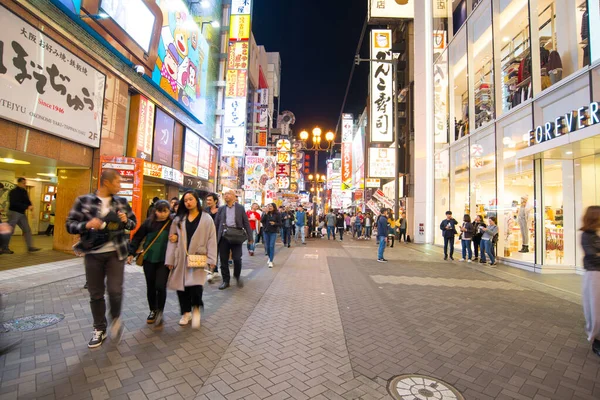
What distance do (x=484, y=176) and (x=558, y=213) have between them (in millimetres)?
3609

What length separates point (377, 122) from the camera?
21734 mm

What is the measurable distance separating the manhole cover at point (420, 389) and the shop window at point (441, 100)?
56.4ft

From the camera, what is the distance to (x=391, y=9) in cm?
2520

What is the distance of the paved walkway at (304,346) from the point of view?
288 centimetres

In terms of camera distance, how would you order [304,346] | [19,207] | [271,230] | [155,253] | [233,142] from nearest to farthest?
[304,346] → [155,253] → [19,207] → [271,230] → [233,142]

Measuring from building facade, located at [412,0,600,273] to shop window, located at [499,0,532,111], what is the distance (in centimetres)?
4

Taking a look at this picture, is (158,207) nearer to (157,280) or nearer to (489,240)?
(157,280)

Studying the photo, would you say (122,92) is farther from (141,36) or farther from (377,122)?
(377,122)

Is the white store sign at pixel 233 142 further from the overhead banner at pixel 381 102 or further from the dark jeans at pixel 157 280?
the dark jeans at pixel 157 280

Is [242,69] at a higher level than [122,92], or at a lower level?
higher

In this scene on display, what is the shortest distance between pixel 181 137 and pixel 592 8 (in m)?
17.2

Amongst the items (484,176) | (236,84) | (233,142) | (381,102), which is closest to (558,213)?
(484,176)

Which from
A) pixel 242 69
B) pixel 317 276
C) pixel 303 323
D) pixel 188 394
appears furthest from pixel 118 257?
pixel 242 69

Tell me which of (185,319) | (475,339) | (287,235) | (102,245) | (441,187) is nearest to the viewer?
(102,245)
